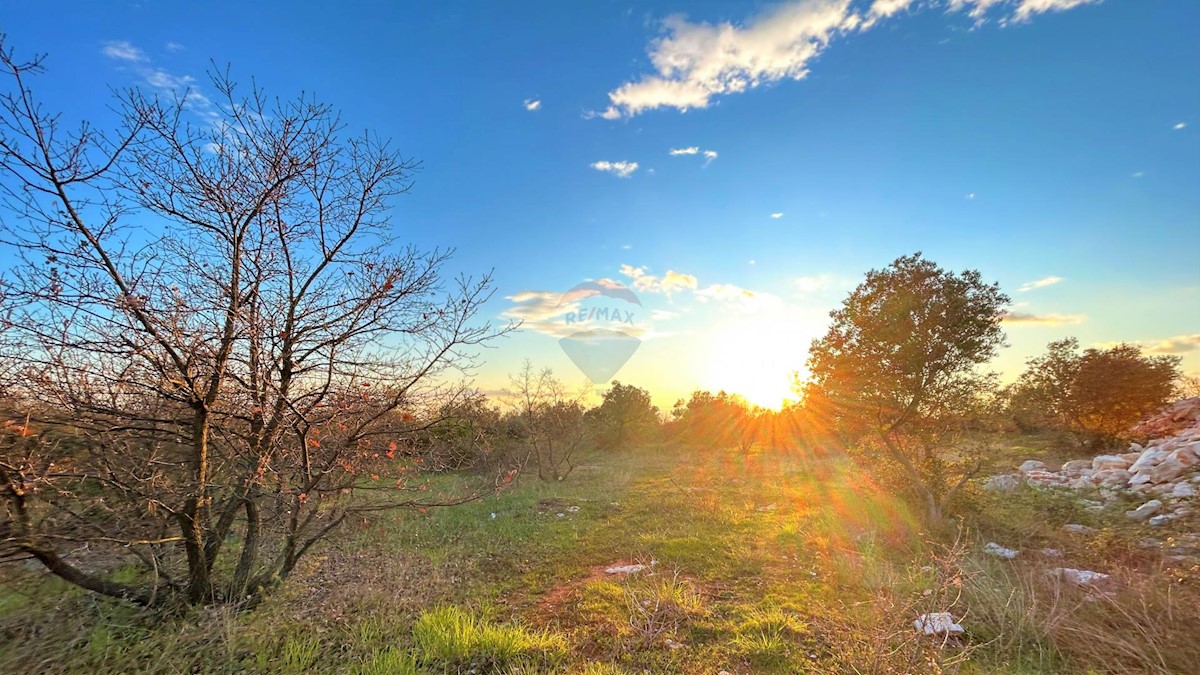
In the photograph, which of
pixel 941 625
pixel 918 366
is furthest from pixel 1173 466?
pixel 941 625

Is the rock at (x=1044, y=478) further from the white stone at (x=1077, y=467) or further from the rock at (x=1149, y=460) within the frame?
the rock at (x=1149, y=460)

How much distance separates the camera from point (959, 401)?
7.00 metres

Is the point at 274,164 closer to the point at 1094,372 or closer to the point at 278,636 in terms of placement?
the point at 278,636

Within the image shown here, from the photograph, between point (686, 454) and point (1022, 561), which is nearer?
point (1022, 561)

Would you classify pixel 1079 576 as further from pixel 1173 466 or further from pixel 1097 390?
pixel 1097 390

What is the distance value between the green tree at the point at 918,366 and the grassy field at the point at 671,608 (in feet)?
3.31

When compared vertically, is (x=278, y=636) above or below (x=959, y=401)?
below

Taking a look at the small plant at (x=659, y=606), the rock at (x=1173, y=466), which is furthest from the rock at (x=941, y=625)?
the rock at (x=1173, y=466)

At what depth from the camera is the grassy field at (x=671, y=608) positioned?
124 inches

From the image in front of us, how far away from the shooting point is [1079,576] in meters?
4.50

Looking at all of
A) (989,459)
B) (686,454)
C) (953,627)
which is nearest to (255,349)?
(953,627)

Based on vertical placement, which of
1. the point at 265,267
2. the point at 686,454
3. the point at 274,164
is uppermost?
the point at 274,164

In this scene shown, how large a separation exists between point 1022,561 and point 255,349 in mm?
8370

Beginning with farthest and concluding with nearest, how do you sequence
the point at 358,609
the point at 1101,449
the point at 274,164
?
1. the point at 1101,449
2. the point at 358,609
3. the point at 274,164
